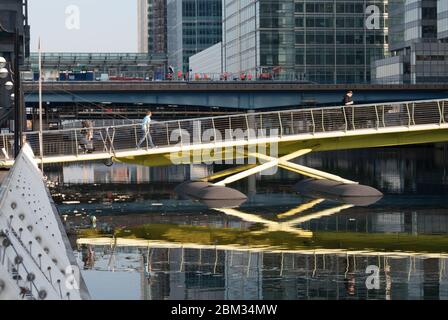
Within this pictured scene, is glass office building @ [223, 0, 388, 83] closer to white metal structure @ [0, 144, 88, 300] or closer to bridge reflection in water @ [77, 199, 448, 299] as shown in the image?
bridge reflection in water @ [77, 199, 448, 299]

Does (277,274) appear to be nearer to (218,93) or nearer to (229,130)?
(229,130)

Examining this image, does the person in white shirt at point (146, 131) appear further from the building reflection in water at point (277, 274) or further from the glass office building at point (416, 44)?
the glass office building at point (416, 44)

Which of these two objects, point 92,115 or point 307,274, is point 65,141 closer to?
point 307,274

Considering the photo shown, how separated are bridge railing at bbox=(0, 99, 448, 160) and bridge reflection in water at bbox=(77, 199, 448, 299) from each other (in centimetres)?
711

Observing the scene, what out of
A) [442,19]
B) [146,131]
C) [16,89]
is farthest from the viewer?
[442,19]

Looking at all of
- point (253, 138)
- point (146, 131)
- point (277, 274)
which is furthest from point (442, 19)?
point (277, 274)

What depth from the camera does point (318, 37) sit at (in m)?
181

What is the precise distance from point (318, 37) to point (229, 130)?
128712 mm

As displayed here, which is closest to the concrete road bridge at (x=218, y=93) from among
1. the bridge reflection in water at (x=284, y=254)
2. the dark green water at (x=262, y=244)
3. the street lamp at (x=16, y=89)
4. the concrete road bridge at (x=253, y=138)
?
the dark green water at (x=262, y=244)

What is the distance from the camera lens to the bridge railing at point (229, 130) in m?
52.8

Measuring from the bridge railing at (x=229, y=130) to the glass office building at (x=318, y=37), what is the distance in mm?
117350

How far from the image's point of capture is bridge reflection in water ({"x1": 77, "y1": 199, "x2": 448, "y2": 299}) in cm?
2505
